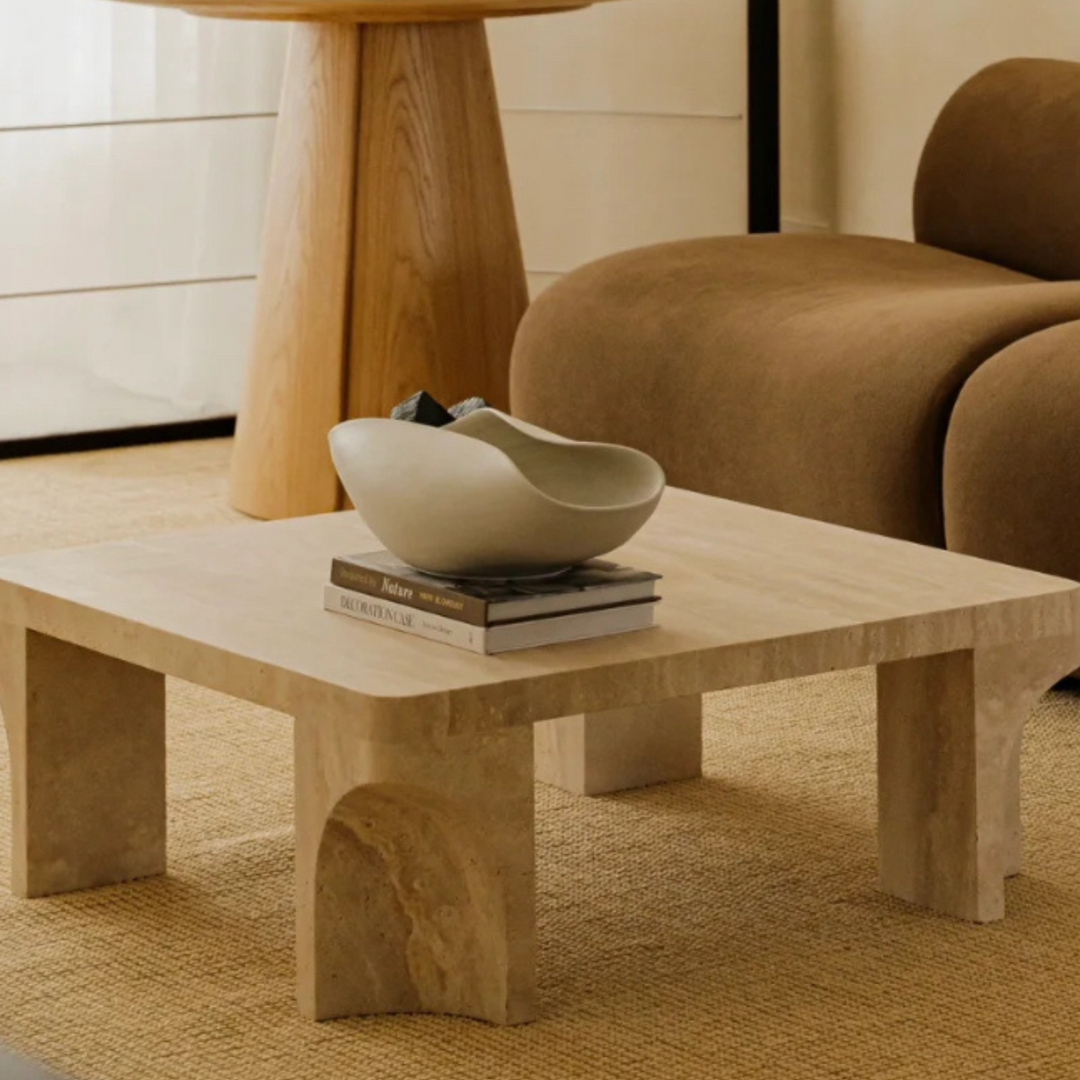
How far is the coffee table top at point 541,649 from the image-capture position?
5.74ft

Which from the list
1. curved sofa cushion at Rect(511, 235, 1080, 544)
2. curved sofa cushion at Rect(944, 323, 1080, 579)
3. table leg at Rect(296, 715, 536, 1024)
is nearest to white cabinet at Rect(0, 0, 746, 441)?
curved sofa cushion at Rect(511, 235, 1080, 544)

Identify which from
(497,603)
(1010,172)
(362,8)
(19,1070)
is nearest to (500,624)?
(497,603)

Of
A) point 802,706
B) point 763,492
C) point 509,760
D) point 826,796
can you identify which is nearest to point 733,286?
point 763,492

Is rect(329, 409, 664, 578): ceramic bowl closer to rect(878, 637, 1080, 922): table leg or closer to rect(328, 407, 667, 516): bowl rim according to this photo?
rect(328, 407, 667, 516): bowl rim

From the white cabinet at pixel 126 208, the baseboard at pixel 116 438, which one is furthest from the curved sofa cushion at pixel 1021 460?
the white cabinet at pixel 126 208

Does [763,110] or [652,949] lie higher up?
[763,110]

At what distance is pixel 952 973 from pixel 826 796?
495 millimetres

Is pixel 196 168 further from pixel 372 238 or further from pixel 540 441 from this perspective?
pixel 540 441

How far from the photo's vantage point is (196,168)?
4.57 m

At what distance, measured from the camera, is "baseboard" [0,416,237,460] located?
443 centimetres

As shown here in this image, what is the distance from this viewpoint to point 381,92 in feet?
12.2

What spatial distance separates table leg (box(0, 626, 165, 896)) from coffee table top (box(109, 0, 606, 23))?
1.57 metres

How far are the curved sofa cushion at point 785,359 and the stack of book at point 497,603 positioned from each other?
0.98 meters

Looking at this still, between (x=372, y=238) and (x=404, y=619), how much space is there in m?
1.94
